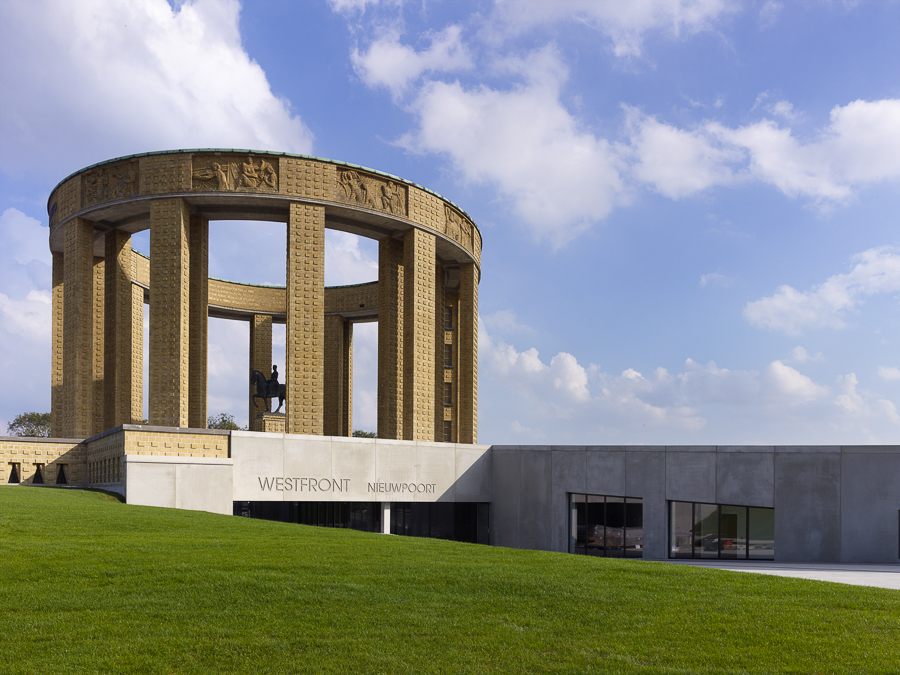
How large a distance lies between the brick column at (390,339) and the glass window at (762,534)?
15.6 meters

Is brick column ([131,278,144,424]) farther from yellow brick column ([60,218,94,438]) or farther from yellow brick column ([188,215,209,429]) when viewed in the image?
yellow brick column ([188,215,209,429])

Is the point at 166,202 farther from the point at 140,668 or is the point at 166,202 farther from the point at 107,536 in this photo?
the point at 140,668

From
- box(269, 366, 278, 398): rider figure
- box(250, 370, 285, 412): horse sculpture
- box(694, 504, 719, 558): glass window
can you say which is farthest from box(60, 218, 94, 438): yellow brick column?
box(694, 504, 719, 558): glass window

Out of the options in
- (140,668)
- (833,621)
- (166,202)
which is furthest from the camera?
(166,202)

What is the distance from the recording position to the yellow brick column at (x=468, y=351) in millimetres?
40031

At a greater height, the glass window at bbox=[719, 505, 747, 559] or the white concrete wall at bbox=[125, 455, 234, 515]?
the white concrete wall at bbox=[125, 455, 234, 515]

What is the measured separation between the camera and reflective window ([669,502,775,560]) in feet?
80.0

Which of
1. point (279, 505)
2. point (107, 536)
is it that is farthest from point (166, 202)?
point (107, 536)

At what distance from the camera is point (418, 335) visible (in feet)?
113

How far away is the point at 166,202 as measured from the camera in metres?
31.0

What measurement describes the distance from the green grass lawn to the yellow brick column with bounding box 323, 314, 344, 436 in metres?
34.9

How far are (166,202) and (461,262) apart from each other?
15.4 meters

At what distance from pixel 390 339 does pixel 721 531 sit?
17277 mm

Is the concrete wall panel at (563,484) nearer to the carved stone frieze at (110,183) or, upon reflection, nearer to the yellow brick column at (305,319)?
the yellow brick column at (305,319)
